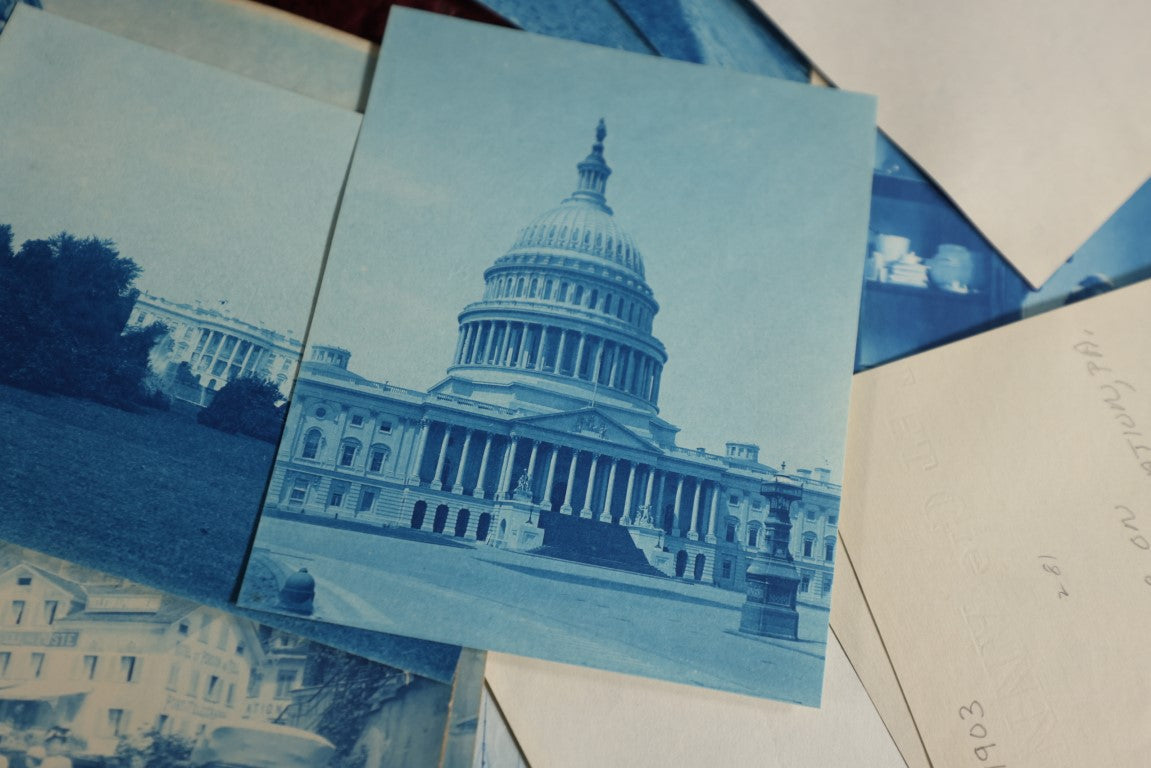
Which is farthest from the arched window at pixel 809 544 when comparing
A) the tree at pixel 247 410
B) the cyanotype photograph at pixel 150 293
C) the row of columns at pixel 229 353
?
the row of columns at pixel 229 353

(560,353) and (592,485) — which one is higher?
(560,353)

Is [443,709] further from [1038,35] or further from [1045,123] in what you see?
[1038,35]

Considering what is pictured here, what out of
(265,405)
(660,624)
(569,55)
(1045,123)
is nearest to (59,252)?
(265,405)

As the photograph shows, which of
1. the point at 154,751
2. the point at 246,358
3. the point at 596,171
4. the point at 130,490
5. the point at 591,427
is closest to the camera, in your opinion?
the point at 154,751

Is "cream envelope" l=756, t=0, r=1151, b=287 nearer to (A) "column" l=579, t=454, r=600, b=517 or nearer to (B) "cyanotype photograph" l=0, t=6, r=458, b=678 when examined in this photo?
(A) "column" l=579, t=454, r=600, b=517

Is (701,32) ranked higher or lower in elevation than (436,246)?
higher

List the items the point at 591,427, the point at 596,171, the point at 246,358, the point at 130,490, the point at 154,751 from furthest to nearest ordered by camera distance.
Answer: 1. the point at 596,171
2. the point at 591,427
3. the point at 246,358
4. the point at 130,490
5. the point at 154,751

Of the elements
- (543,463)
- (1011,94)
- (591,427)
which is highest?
(1011,94)

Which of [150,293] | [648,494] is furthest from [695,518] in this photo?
[150,293]

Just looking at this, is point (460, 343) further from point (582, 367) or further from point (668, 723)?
point (668, 723)
